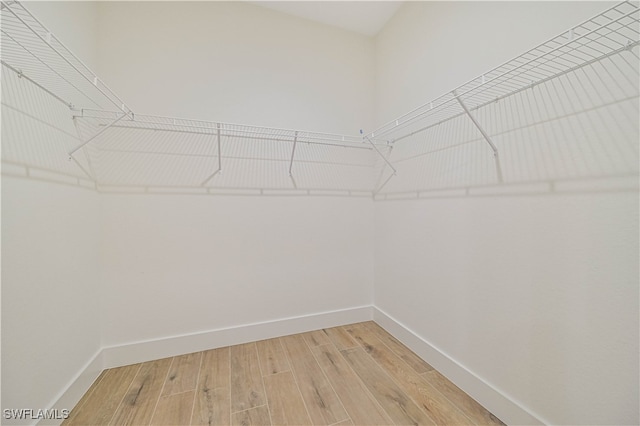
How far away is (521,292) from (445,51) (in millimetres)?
1462

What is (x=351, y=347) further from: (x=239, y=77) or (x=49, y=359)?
(x=239, y=77)

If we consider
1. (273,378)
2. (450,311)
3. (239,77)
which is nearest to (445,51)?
(239,77)

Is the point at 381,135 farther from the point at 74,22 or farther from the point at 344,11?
the point at 74,22

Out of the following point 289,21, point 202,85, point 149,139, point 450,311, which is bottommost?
point 450,311

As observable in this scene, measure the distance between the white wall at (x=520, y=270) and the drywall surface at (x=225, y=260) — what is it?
56cm

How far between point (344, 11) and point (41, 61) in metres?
1.97

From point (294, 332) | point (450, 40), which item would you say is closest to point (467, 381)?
point (294, 332)

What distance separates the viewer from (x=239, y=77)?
70.7 inches

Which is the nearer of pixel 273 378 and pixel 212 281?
pixel 273 378

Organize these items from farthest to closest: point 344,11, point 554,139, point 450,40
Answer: point 344,11 → point 450,40 → point 554,139

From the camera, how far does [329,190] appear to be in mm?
2057

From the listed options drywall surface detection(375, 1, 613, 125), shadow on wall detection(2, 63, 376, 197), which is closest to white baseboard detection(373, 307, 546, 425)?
shadow on wall detection(2, 63, 376, 197)

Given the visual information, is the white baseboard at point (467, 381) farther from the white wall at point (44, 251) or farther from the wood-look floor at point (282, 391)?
the white wall at point (44, 251)

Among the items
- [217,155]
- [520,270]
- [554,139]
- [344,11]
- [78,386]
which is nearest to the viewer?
[554,139]
